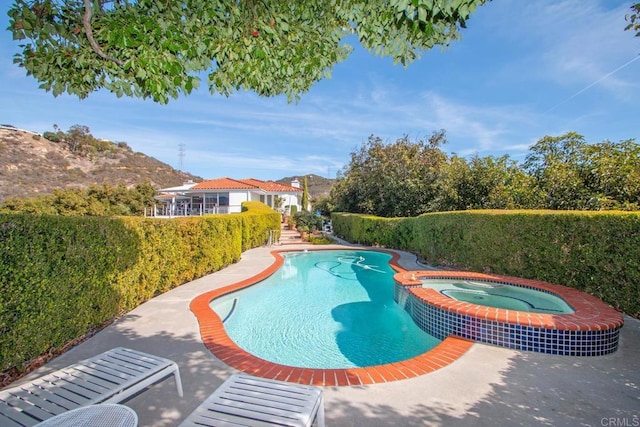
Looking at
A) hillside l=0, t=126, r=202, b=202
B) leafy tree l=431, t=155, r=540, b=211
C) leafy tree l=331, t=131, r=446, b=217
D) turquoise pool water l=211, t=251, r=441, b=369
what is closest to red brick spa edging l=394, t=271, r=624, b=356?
turquoise pool water l=211, t=251, r=441, b=369

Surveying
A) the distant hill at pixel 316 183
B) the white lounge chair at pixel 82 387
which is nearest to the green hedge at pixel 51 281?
the white lounge chair at pixel 82 387

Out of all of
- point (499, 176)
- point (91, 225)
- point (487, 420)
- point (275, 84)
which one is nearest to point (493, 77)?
point (499, 176)

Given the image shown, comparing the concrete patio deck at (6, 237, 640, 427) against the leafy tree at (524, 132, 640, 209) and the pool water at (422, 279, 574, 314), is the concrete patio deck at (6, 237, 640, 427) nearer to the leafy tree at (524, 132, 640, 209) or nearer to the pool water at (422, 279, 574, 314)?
the pool water at (422, 279, 574, 314)

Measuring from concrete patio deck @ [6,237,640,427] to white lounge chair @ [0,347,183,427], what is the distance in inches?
15.8

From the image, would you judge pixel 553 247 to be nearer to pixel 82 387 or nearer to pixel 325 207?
pixel 82 387

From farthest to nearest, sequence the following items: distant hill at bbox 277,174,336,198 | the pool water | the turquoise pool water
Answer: distant hill at bbox 277,174,336,198
the pool water
the turquoise pool water

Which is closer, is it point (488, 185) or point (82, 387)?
point (82, 387)

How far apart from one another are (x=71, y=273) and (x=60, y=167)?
51.6 metres

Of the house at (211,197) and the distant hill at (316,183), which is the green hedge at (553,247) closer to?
the house at (211,197)

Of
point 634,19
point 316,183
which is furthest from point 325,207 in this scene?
point 316,183

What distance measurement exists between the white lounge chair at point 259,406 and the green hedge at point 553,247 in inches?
292

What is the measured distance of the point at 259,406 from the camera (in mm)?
2615

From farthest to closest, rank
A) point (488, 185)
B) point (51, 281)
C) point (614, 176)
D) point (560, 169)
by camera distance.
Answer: point (488, 185) → point (560, 169) → point (614, 176) → point (51, 281)

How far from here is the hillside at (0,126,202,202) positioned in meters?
35.6
